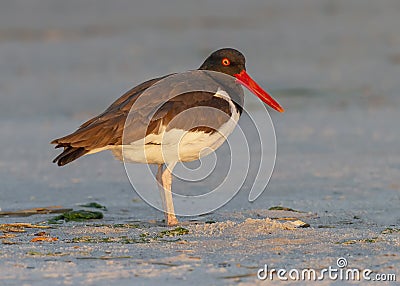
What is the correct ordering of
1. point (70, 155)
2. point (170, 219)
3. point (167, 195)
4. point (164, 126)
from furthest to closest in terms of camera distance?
point (167, 195), point (170, 219), point (164, 126), point (70, 155)

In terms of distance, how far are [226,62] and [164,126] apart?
1.17m

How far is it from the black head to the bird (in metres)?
0.42

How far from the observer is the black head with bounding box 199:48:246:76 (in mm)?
6965

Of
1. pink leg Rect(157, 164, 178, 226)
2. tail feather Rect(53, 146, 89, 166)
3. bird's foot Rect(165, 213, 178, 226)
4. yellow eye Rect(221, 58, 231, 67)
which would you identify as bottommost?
bird's foot Rect(165, 213, 178, 226)

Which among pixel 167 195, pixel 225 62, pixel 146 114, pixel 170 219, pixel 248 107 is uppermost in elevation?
pixel 248 107

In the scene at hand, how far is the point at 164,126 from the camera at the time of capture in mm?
6027

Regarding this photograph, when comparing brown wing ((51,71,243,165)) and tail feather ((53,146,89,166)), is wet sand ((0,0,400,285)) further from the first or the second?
brown wing ((51,71,243,165))

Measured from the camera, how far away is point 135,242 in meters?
5.32

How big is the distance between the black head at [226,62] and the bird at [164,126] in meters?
0.42

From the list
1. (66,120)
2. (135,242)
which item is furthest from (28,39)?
(135,242)

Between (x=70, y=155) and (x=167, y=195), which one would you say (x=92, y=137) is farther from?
(x=167, y=195)

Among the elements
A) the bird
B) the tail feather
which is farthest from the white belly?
the tail feather

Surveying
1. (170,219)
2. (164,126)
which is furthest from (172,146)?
(170,219)

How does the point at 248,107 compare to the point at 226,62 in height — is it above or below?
above
